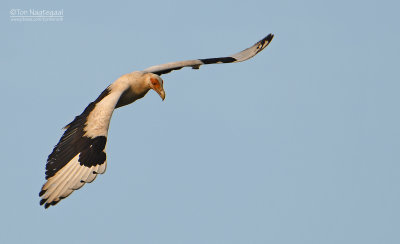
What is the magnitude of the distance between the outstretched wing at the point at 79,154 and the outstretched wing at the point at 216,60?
3.30m

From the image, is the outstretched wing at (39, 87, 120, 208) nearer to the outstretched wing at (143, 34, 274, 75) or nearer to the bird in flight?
the bird in flight

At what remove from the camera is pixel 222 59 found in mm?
20922

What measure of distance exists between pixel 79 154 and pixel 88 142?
28 centimetres

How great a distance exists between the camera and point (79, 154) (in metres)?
15.3

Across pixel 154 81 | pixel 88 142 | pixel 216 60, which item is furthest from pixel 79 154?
pixel 216 60

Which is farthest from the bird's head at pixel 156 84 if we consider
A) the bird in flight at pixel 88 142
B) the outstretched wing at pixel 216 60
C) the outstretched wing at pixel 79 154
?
the outstretched wing at pixel 79 154

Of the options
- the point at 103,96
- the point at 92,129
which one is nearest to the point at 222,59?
the point at 103,96

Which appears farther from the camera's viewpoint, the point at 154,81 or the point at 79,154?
the point at 154,81

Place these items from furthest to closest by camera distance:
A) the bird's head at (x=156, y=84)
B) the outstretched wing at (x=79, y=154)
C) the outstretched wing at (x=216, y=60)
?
the outstretched wing at (x=216, y=60), the bird's head at (x=156, y=84), the outstretched wing at (x=79, y=154)

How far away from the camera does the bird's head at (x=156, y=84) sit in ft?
60.1

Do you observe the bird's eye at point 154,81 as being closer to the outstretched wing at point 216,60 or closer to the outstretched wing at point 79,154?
the outstretched wing at point 216,60

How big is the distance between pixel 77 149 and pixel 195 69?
18.4ft

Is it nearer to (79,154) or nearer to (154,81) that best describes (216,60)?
(154,81)

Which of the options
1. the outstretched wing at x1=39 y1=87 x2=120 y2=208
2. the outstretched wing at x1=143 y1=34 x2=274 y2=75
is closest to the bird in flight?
the outstretched wing at x1=39 y1=87 x2=120 y2=208
